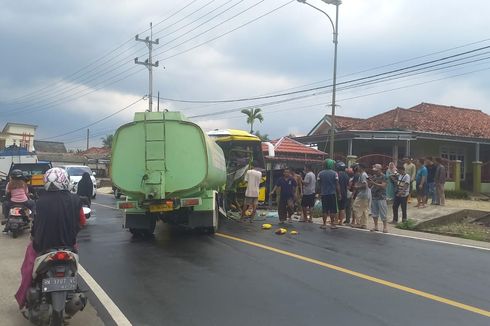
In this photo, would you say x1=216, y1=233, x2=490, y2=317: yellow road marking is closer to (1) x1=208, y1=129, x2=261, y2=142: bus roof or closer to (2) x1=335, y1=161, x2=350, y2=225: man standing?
(2) x1=335, y1=161, x2=350, y2=225: man standing

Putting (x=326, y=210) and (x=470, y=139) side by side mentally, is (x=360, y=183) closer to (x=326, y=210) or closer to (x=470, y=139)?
(x=326, y=210)

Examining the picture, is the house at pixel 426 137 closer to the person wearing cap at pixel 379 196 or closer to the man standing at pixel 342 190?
the man standing at pixel 342 190

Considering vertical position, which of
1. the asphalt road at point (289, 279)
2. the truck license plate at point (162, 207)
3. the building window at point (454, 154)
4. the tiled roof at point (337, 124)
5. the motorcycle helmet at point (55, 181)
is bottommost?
the asphalt road at point (289, 279)

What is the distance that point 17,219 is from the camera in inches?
479

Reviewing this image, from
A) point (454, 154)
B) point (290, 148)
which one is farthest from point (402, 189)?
point (454, 154)

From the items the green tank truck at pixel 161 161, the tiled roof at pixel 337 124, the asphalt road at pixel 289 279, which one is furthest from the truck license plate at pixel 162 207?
the tiled roof at pixel 337 124

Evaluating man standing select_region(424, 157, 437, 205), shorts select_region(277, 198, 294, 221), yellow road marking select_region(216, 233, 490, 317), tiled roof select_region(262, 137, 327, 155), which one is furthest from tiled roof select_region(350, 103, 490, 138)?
yellow road marking select_region(216, 233, 490, 317)

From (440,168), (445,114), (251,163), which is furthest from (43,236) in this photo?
(445,114)

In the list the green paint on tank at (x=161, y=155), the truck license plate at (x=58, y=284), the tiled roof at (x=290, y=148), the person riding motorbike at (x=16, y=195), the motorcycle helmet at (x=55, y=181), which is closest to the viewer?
the truck license plate at (x=58, y=284)

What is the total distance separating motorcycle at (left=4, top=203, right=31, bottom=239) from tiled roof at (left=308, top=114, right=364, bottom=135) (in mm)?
21861

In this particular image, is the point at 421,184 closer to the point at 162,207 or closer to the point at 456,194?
the point at 456,194

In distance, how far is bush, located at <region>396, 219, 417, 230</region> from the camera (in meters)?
13.9

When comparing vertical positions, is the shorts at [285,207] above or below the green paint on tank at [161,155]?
below

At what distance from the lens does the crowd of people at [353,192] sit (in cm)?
1320
